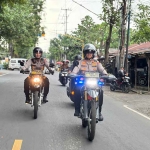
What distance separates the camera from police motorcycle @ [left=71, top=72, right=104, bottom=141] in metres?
6.64

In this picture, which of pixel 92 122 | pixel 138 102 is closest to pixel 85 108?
pixel 92 122

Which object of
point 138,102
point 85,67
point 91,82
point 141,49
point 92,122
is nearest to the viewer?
point 92,122

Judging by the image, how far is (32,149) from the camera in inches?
231

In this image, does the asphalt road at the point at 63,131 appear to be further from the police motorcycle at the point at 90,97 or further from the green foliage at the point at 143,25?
the green foliage at the point at 143,25

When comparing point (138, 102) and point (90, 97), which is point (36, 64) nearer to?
point (90, 97)

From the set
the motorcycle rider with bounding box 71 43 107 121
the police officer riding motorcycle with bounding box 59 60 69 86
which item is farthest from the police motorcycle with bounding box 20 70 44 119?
the police officer riding motorcycle with bounding box 59 60 69 86

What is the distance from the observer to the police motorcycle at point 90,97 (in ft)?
21.8

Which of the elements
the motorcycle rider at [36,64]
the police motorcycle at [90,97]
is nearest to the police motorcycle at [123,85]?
the motorcycle rider at [36,64]

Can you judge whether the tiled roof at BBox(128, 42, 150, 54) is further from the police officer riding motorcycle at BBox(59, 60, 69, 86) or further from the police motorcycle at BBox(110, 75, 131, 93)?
the police officer riding motorcycle at BBox(59, 60, 69, 86)

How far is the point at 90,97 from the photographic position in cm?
685

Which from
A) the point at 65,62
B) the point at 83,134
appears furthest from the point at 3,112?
the point at 65,62

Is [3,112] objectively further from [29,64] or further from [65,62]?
[65,62]

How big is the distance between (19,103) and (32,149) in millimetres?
6296

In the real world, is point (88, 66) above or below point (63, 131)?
above
